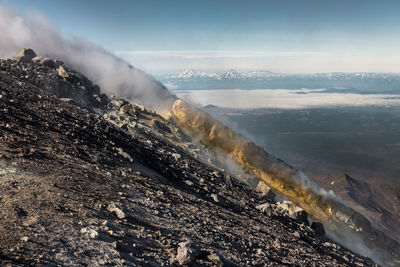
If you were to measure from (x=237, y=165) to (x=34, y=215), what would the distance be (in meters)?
49.2

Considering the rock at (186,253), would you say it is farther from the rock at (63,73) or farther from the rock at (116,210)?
the rock at (63,73)

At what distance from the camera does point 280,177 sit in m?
60.5

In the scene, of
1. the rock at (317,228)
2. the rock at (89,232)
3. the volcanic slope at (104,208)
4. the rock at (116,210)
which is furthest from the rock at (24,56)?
the rock at (317,228)

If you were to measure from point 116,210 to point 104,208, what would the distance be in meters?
0.46

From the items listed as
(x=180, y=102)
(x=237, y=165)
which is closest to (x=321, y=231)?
(x=237, y=165)

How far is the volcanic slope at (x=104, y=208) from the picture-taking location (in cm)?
837

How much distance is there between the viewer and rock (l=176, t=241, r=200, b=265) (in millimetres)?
9656

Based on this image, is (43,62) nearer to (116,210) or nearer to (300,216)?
(116,210)

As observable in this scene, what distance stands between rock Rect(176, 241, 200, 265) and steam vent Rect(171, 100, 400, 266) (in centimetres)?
4739

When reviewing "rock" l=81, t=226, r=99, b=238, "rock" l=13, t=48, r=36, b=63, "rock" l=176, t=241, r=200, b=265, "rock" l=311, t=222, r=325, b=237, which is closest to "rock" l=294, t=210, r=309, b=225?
"rock" l=311, t=222, r=325, b=237

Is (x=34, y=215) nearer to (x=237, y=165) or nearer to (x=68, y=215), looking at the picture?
(x=68, y=215)

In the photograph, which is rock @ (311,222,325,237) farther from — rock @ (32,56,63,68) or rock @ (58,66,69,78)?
rock @ (32,56,63,68)

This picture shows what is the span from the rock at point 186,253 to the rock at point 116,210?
2.36 metres

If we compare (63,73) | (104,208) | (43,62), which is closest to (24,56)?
(43,62)
